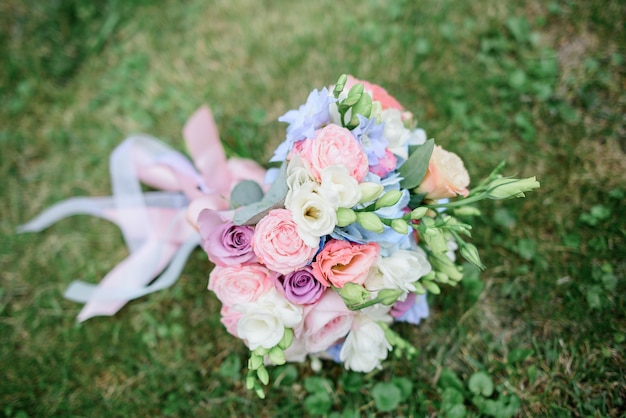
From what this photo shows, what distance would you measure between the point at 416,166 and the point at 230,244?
0.46m

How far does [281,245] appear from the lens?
105cm

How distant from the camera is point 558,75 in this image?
6.20 feet

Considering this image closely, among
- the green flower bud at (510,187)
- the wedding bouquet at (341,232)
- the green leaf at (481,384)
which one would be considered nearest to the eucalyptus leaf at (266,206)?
the wedding bouquet at (341,232)

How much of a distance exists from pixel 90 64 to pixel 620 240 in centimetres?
215

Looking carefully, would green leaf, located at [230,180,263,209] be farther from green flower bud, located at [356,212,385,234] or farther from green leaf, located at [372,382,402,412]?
green leaf, located at [372,382,402,412]

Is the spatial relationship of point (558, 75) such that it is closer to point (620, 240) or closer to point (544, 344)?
point (620, 240)

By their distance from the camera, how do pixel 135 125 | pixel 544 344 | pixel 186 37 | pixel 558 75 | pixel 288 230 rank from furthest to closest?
1. pixel 186 37
2. pixel 135 125
3. pixel 558 75
4. pixel 544 344
5. pixel 288 230

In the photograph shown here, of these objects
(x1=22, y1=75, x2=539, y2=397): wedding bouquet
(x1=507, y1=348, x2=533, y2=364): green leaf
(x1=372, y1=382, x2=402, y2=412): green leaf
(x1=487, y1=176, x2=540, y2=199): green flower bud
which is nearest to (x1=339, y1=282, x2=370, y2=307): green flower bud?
(x1=22, y1=75, x2=539, y2=397): wedding bouquet

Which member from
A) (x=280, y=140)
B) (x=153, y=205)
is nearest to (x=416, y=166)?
(x=280, y=140)

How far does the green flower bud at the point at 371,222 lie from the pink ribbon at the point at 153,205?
0.58 metres

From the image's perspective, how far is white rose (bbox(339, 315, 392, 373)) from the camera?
122 centimetres

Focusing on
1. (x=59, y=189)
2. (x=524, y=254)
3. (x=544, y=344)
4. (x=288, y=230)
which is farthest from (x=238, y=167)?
(x=544, y=344)

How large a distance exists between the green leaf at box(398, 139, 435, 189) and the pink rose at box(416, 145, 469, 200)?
0.09 ft

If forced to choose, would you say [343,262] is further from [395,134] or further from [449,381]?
[449,381]
